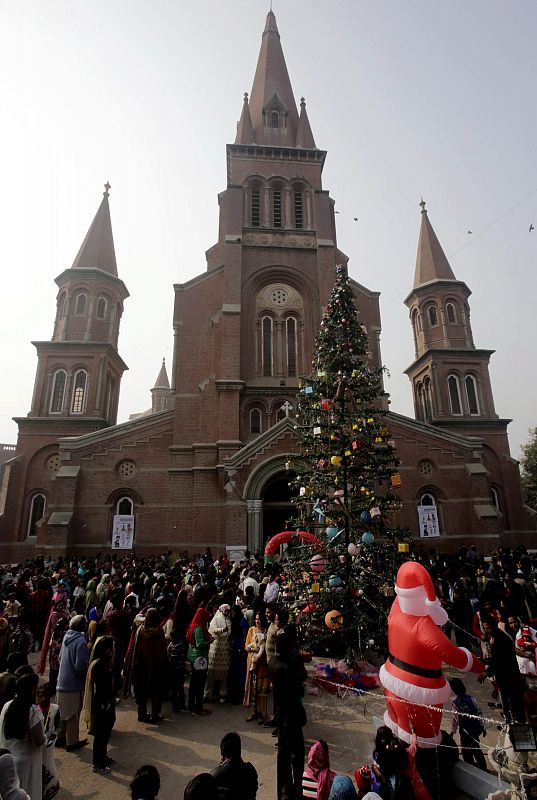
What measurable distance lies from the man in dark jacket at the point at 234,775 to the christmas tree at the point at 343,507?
17.8 ft

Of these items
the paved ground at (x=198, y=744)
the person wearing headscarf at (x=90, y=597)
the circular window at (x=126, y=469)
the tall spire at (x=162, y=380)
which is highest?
the tall spire at (x=162, y=380)

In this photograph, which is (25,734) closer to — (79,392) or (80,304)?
(79,392)

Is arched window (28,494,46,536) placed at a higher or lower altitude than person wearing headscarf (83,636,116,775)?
higher

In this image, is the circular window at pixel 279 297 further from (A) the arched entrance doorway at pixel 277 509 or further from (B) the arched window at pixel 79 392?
(B) the arched window at pixel 79 392

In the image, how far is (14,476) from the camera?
25984 mm

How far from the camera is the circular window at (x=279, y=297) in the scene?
27.4 meters

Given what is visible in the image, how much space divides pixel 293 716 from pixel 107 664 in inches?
104

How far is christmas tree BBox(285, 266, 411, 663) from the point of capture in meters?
9.25

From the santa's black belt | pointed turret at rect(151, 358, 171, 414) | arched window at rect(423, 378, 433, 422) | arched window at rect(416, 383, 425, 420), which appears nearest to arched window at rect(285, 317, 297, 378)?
arched window at rect(423, 378, 433, 422)

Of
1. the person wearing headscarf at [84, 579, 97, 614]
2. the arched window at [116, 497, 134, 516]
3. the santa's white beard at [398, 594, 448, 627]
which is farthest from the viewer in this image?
the arched window at [116, 497, 134, 516]

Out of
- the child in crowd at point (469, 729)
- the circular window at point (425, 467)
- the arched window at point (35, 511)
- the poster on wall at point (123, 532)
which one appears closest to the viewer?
the child in crowd at point (469, 729)

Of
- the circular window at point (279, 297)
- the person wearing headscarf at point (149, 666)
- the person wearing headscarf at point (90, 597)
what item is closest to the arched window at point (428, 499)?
the circular window at point (279, 297)

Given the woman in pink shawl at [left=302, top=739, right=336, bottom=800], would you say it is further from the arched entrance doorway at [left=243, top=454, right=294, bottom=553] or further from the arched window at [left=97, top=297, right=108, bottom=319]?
the arched window at [left=97, top=297, right=108, bottom=319]

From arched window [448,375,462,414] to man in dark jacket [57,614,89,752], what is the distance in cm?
2923
